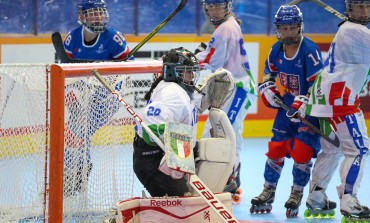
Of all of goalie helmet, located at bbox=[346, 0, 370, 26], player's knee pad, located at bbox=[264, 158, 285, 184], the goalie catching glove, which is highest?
goalie helmet, located at bbox=[346, 0, 370, 26]

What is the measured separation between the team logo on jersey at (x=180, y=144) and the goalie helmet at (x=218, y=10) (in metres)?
2.84

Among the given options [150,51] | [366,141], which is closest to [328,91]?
[366,141]

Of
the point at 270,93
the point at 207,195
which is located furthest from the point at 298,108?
the point at 207,195

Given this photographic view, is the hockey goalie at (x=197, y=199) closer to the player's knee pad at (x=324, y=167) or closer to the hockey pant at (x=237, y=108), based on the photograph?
the player's knee pad at (x=324, y=167)

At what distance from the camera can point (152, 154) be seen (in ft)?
18.1

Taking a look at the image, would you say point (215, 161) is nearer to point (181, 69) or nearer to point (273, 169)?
point (181, 69)

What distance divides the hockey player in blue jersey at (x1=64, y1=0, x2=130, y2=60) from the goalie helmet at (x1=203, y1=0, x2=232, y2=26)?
76cm

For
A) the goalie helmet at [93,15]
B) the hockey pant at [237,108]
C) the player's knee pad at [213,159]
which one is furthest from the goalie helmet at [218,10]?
the player's knee pad at [213,159]

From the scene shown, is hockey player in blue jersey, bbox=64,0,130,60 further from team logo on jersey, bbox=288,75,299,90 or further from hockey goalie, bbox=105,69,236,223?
hockey goalie, bbox=105,69,236,223

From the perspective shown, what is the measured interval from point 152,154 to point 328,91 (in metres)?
1.84

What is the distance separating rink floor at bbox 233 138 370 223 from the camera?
7258 millimetres

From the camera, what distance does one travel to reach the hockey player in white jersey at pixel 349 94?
22.0 ft

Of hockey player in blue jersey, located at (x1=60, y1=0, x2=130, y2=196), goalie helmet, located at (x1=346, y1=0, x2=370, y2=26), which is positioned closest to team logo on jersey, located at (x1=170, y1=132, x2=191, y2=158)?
A: hockey player in blue jersey, located at (x1=60, y1=0, x2=130, y2=196)

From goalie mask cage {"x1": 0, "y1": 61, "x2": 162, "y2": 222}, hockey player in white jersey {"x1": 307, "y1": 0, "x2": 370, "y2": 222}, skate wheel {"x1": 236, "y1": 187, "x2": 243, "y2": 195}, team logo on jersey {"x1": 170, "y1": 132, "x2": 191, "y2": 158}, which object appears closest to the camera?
team logo on jersey {"x1": 170, "y1": 132, "x2": 191, "y2": 158}
